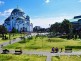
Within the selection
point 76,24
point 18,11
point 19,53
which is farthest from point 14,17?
point 19,53

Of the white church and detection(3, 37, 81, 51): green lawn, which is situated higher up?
the white church

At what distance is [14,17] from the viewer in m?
182

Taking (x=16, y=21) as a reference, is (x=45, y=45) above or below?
below

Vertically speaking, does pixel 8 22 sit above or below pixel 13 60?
above

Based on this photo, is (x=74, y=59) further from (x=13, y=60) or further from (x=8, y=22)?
(x=8, y=22)

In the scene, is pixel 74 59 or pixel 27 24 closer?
pixel 74 59

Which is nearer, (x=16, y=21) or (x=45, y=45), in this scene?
(x=45, y=45)

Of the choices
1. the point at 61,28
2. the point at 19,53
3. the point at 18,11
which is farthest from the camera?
the point at 18,11

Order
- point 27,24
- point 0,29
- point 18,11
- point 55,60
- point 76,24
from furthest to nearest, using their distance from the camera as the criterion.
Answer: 1. point 27,24
2. point 18,11
3. point 76,24
4. point 0,29
5. point 55,60

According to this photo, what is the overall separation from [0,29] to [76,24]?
76487mm

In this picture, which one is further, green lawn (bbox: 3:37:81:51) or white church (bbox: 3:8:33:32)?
white church (bbox: 3:8:33:32)

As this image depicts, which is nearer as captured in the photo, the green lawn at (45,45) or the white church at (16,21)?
the green lawn at (45,45)

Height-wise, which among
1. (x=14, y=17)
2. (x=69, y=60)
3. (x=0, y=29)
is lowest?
(x=69, y=60)

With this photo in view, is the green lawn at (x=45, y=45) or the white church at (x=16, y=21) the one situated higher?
the white church at (x=16, y=21)
